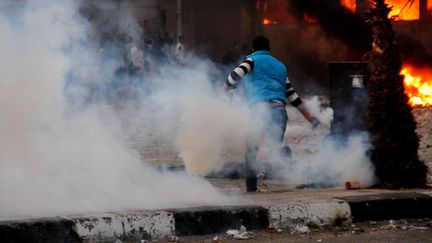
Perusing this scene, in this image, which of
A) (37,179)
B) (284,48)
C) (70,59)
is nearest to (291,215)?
(37,179)

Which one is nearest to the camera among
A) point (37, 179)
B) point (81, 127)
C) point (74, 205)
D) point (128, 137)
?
point (74, 205)

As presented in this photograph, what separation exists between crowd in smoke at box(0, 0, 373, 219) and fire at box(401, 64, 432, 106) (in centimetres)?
974

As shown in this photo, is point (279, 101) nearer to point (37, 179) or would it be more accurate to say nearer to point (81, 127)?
point (81, 127)

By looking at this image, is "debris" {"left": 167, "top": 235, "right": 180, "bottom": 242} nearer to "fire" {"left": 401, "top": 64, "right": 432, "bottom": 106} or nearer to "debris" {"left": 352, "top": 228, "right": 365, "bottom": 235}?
"debris" {"left": 352, "top": 228, "right": 365, "bottom": 235}

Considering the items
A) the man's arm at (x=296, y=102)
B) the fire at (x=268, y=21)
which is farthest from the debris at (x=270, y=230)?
the fire at (x=268, y=21)

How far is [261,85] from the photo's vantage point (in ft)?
28.8

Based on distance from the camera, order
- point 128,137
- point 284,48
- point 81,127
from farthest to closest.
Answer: point 284,48, point 128,137, point 81,127

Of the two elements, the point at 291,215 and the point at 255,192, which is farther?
the point at 255,192

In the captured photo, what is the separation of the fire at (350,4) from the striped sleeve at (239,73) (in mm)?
15969

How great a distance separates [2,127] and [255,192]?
253 centimetres

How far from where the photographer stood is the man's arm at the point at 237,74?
8.55 metres

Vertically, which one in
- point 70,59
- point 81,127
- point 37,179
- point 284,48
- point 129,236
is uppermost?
point 284,48

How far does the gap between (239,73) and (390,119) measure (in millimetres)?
1477

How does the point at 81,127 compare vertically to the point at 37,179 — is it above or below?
above
